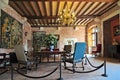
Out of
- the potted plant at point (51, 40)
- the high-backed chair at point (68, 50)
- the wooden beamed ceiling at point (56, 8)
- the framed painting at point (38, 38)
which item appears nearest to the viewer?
the high-backed chair at point (68, 50)

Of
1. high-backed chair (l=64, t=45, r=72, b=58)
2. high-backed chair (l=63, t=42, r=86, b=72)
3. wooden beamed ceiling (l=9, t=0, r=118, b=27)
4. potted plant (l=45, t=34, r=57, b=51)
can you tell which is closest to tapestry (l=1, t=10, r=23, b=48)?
wooden beamed ceiling (l=9, t=0, r=118, b=27)

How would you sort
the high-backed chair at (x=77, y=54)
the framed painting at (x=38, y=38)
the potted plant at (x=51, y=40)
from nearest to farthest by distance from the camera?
the high-backed chair at (x=77, y=54) → the potted plant at (x=51, y=40) → the framed painting at (x=38, y=38)

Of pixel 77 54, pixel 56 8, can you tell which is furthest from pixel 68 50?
pixel 56 8

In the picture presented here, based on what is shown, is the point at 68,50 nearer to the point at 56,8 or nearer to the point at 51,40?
the point at 51,40

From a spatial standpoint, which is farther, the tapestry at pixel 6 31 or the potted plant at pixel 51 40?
the tapestry at pixel 6 31

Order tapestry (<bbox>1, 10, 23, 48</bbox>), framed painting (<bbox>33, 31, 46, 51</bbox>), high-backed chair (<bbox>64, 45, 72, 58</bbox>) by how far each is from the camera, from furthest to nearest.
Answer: framed painting (<bbox>33, 31, 46, 51</bbox>)
tapestry (<bbox>1, 10, 23, 48</bbox>)
high-backed chair (<bbox>64, 45, 72, 58</bbox>)

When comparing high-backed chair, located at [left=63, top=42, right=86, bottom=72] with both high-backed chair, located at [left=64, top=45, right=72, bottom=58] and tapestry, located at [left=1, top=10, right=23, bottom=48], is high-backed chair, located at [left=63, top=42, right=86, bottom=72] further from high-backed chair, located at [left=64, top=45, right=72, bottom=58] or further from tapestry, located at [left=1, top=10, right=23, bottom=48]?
tapestry, located at [left=1, top=10, right=23, bottom=48]

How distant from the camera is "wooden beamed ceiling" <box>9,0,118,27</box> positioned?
8667mm

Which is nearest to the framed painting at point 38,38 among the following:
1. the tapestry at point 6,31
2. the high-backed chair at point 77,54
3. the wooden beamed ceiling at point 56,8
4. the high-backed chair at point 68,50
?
the wooden beamed ceiling at point 56,8

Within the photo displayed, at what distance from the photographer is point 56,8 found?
1023 centimetres

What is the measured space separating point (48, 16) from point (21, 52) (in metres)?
7.87

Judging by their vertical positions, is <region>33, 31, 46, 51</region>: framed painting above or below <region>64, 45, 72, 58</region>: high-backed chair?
above

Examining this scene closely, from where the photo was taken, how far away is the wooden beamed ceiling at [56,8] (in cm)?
867

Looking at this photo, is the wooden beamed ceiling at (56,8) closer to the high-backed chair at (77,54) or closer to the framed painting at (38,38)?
the framed painting at (38,38)
